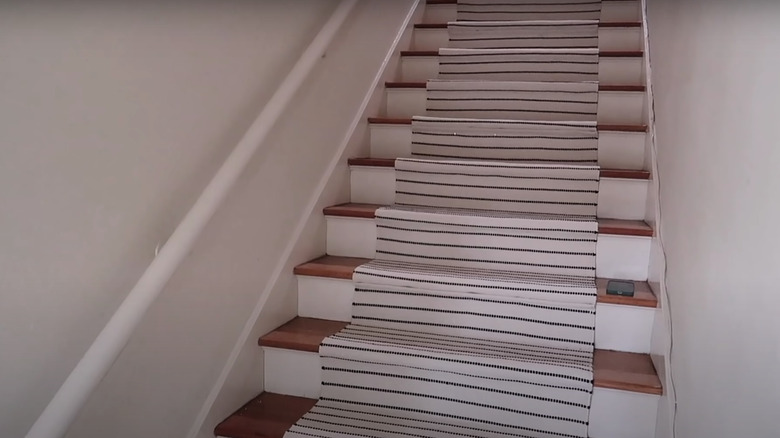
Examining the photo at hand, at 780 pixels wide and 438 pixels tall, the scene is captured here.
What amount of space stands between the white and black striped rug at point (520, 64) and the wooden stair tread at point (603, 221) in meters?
0.85

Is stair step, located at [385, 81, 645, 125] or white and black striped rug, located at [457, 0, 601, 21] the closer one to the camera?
stair step, located at [385, 81, 645, 125]

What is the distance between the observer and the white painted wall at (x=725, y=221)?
785mm

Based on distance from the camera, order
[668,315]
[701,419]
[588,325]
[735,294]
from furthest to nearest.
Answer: [588,325] → [668,315] → [701,419] → [735,294]

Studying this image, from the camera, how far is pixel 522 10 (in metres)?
3.22

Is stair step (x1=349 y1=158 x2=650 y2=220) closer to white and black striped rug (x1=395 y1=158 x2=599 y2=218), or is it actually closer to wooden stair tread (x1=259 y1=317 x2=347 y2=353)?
white and black striped rug (x1=395 y1=158 x2=599 y2=218)

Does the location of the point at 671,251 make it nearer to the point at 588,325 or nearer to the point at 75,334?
the point at 588,325

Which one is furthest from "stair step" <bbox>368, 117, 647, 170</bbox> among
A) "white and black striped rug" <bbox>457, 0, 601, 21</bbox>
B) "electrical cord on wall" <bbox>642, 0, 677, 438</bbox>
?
"white and black striped rug" <bbox>457, 0, 601, 21</bbox>

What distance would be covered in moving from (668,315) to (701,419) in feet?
1.31

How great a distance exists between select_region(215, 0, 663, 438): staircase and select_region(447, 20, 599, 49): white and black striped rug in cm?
2

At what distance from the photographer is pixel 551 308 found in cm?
172

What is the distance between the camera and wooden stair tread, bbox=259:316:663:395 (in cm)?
147

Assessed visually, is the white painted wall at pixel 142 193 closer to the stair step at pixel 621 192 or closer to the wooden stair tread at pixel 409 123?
the wooden stair tread at pixel 409 123

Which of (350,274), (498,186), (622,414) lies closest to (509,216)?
(498,186)

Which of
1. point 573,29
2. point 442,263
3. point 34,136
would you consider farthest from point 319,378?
point 573,29
